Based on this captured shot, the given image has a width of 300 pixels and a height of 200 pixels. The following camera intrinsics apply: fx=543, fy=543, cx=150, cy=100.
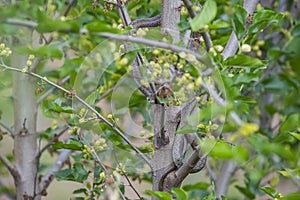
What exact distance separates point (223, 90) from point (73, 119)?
31 cm

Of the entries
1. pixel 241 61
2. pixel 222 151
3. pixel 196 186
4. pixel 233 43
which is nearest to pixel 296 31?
pixel 196 186

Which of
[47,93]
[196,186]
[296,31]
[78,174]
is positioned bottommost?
[196,186]

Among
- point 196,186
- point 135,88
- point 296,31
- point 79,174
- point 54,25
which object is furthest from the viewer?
point 296,31

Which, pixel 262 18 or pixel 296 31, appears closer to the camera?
pixel 262 18

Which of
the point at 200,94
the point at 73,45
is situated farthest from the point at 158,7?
the point at 200,94

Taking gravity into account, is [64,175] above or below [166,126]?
below

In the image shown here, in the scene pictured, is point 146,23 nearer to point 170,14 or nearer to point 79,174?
point 170,14

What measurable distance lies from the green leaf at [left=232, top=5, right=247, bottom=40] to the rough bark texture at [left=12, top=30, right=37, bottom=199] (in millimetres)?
514

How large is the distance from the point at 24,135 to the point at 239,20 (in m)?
0.59

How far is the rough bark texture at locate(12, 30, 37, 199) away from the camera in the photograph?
112 centimetres

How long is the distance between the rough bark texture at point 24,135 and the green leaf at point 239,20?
1.69 feet

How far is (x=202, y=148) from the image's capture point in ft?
2.13

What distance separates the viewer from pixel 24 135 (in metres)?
1.14

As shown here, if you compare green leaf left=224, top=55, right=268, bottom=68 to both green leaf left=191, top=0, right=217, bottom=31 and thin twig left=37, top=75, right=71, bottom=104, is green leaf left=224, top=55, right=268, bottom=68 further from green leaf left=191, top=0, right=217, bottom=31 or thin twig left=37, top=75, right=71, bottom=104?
thin twig left=37, top=75, right=71, bottom=104
